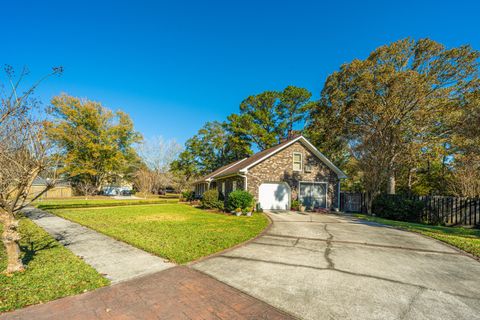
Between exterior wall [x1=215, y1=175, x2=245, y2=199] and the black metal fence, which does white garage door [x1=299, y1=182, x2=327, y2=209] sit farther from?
the black metal fence

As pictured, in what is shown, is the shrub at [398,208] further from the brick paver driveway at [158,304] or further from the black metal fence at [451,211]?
the brick paver driveway at [158,304]

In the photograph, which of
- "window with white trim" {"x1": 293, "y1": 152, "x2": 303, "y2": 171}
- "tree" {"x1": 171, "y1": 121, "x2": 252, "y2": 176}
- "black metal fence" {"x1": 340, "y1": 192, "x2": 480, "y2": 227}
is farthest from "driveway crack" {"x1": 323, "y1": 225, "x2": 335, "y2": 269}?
"tree" {"x1": 171, "y1": 121, "x2": 252, "y2": 176}

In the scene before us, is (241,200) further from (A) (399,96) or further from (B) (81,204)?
(B) (81,204)

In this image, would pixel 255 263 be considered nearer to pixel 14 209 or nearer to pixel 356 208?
pixel 14 209

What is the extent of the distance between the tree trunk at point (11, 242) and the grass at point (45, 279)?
18 centimetres

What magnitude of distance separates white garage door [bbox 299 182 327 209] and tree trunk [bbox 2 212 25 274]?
52.1 feet

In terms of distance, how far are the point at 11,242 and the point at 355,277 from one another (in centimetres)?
703

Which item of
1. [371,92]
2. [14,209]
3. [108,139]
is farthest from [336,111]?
[108,139]

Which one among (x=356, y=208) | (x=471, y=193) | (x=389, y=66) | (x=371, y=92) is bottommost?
(x=356, y=208)

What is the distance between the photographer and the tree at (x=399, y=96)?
631 inches

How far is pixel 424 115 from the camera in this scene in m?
16.2

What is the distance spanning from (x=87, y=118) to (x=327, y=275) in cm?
4166

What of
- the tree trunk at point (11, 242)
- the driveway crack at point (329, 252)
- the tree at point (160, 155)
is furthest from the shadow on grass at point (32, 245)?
the tree at point (160, 155)

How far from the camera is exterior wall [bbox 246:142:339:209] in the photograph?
55.1 feet
